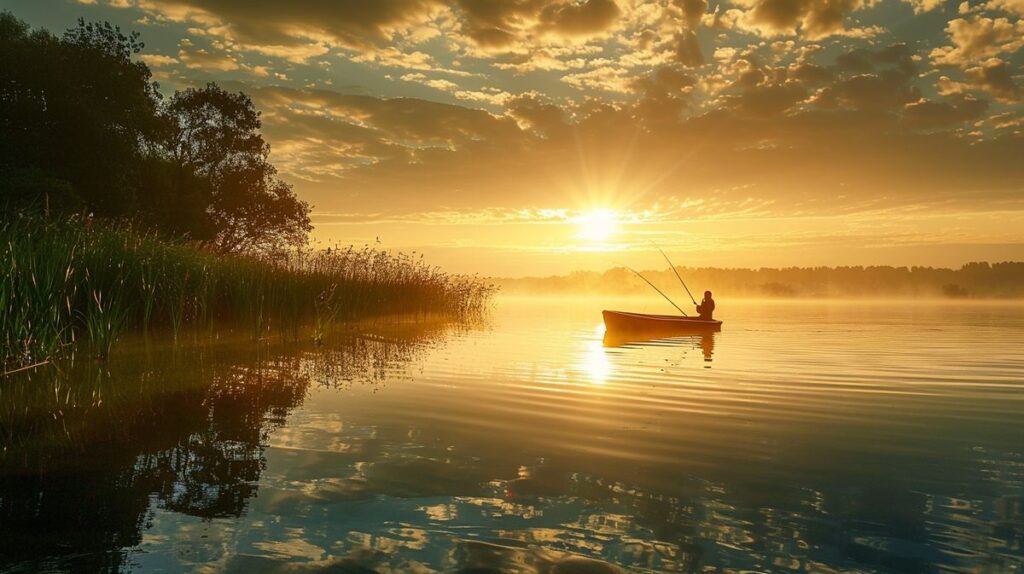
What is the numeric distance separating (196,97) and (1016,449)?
4487cm

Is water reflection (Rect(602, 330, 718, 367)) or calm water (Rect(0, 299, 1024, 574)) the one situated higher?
water reflection (Rect(602, 330, 718, 367))

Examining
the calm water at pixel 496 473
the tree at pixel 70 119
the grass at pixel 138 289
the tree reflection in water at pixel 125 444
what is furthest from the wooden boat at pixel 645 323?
the tree at pixel 70 119

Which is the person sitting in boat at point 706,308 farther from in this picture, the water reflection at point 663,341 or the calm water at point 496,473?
the calm water at point 496,473

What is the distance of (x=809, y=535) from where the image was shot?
163 inches

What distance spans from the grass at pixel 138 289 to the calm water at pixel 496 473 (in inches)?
35.1

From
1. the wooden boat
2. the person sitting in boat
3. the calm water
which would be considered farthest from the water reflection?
the calm water

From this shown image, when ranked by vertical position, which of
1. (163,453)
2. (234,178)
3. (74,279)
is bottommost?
(163,453)

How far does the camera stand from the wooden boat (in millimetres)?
23906

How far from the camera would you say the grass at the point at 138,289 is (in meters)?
9.38

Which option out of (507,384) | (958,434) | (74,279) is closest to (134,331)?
(74,279)

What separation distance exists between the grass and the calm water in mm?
893

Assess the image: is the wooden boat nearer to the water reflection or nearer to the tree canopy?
the water reflection

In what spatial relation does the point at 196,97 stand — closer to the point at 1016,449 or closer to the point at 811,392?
the point at 811,392

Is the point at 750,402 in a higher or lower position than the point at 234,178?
lower
